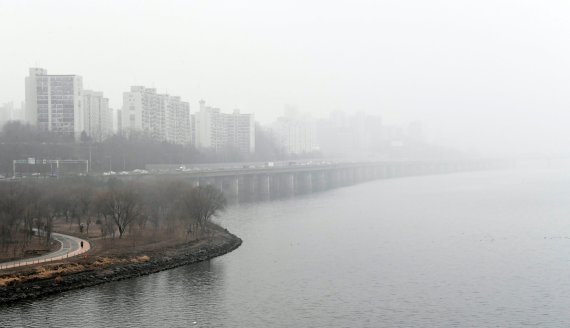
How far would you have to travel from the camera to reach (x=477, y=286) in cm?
2134

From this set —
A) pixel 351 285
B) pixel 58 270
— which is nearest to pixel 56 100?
pixel 58 270

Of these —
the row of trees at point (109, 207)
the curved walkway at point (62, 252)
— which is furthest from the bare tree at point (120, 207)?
the curved walkway at point (62, 252)

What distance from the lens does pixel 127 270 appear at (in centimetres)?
2306

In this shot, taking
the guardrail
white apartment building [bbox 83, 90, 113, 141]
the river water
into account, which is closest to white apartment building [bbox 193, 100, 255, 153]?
white apartment building [bbox 83, 90, 113, 141]

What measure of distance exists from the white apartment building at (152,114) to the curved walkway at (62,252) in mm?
47579

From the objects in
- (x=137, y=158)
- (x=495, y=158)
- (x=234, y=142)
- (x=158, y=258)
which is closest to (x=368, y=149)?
(x=495, y=158)

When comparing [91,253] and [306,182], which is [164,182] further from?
[306,182]

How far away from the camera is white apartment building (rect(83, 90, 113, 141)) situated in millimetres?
80619

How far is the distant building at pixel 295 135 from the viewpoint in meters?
138

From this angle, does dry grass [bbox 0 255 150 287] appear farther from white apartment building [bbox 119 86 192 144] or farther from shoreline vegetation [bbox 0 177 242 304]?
white apartment building [bbox 119 86 192 144]

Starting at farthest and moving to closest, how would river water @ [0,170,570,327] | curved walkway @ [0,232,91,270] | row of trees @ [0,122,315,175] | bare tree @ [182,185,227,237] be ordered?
row of trees @ [0,122,315,175]
bare tree @ [182,185,227,237]
curved walkway @ [0,232,91,270]
river water @ [0,170,570,327]

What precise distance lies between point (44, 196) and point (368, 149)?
145064 mm

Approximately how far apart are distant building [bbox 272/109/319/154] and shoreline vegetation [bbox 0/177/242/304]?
97.9 m

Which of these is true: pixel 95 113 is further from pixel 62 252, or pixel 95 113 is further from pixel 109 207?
pixel 62 252
